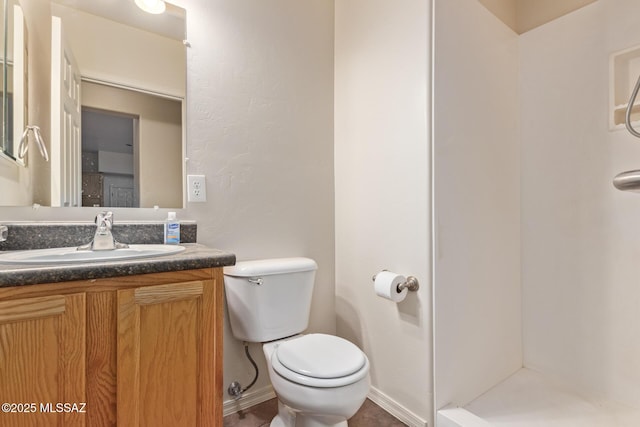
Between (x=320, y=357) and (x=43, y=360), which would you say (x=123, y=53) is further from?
(x=320, y=357)

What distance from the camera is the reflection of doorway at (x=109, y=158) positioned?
3.93ft

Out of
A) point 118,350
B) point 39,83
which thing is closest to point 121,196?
point 39,83

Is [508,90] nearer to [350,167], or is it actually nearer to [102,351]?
[350,167]

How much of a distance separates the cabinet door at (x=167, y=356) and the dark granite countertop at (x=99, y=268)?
0.05 meters

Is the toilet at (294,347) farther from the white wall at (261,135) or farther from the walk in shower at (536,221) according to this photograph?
the walk in shower at (536,221)

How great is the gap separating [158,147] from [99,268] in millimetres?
759

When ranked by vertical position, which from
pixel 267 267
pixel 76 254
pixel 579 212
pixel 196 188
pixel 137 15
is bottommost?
pixel 267 267

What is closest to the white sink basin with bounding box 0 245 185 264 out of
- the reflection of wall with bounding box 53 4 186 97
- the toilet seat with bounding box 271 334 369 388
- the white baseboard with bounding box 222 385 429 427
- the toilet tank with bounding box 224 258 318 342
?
the toilet tank with bounding box 224 258 318 342

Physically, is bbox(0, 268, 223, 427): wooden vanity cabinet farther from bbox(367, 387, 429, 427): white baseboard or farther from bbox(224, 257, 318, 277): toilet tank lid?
bbox(367, 387, 429, 427): white baseboard

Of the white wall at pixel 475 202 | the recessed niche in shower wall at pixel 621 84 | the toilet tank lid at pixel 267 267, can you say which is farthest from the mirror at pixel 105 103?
the recessed niche in shower wall at pixel 621 84

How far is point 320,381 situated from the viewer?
102 cm

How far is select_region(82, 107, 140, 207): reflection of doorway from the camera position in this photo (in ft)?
3.93

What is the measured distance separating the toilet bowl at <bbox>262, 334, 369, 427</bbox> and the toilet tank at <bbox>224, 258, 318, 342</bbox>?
13 cm

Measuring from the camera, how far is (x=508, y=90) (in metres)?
1.68
